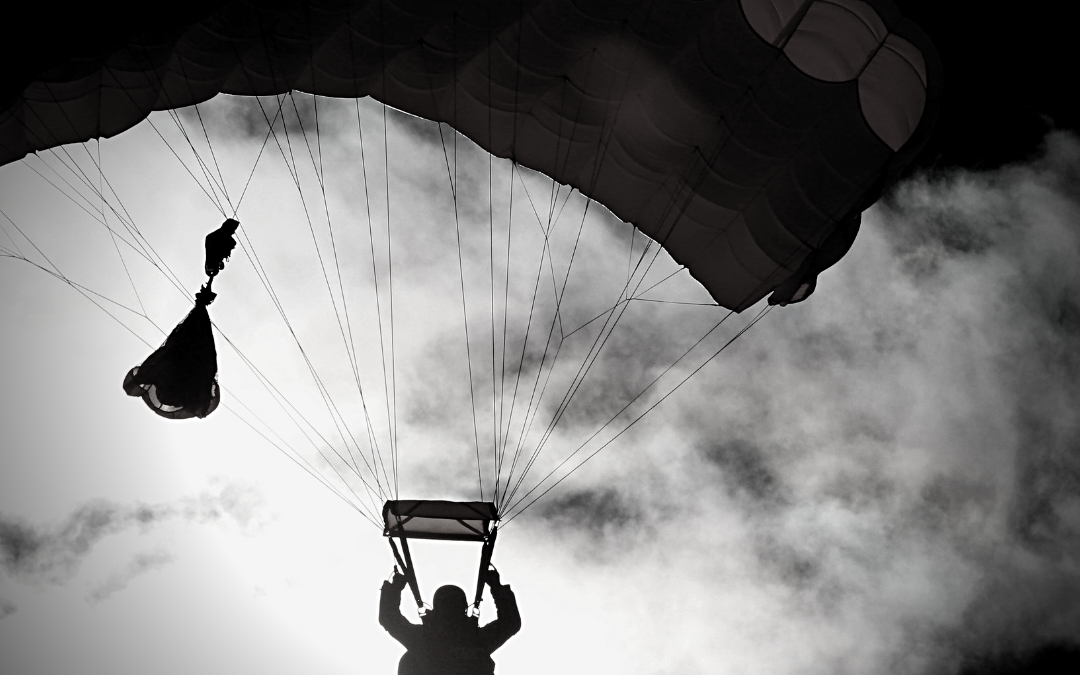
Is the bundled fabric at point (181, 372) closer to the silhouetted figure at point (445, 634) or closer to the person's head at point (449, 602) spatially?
the silhouetted figure at point (445, 634)

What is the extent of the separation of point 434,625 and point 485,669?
1.64 feet

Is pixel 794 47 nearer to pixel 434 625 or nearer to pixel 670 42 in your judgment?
pixel 670 42

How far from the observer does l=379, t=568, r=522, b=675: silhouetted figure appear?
579cm

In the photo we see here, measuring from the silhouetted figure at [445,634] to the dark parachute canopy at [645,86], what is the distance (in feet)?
12.4

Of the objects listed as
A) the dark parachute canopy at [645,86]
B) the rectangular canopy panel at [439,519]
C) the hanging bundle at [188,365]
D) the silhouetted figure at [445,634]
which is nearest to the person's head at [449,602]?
the silhouetted figure at [445,634]

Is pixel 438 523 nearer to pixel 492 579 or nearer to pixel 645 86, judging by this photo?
pixel 492 579

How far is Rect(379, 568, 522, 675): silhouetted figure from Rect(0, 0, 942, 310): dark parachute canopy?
378cm

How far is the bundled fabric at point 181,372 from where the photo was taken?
5992 mm

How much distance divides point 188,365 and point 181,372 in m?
0.07

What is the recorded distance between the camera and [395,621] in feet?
19.3

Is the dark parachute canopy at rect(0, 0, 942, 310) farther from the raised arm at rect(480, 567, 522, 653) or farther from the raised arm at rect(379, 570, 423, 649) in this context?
the raised arm at rect(379, 570, 423, 649)

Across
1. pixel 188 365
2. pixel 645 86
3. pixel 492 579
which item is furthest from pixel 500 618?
pixel 645 86

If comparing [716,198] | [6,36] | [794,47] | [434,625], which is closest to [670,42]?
[794,47]

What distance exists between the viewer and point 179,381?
6.02m
